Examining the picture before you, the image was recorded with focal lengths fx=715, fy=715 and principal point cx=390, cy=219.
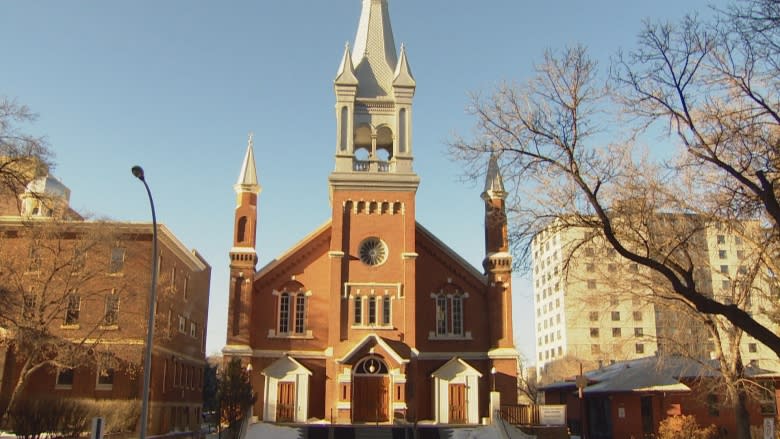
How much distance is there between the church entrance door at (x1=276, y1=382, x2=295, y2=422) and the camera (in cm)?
3562

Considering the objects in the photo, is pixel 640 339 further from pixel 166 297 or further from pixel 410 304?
pixel 166 297

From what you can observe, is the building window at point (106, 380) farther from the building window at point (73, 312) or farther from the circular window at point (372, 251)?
the circular window at point (372, 251)

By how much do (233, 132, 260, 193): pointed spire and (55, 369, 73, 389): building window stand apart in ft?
41.3

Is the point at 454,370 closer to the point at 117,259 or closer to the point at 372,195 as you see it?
the point at 372,195

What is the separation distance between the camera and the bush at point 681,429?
33469 mm

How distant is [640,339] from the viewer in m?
30.0

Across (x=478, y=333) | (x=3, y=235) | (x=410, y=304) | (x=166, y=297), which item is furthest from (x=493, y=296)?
(x=3, y=235)

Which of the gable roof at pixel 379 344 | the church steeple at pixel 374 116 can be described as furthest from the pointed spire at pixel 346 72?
the gable roof at pixel 379 344

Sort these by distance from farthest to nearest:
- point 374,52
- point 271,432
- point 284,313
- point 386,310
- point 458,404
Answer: point 374,52 < point 284,313 < point 386,310 < point 458,404 < point 271,432

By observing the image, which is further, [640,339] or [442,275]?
[442,275]

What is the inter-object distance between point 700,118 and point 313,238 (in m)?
25.0

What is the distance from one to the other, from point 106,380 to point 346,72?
67.6ft

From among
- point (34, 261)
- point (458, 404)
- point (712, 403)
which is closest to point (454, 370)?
point (458, 404)

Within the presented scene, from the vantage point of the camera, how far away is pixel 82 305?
36.5 metres
